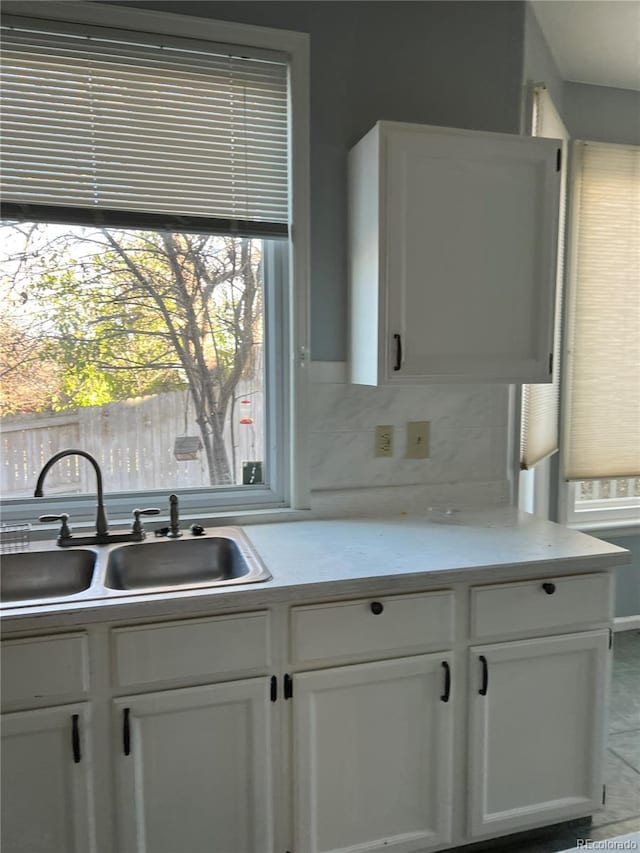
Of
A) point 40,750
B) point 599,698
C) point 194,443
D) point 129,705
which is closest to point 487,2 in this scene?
point 194,443

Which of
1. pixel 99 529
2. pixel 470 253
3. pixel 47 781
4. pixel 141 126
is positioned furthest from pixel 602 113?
pixel 47 781

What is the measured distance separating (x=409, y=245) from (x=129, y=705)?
1.49 metres

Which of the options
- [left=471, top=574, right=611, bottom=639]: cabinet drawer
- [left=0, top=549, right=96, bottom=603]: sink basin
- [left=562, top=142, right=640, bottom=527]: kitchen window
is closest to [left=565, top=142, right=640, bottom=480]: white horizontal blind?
[left=562, top=142, right=640, bottom=527]: kitchen window

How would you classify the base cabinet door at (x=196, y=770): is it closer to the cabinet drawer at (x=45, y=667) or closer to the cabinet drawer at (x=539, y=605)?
the cabinet drawer at (x=45, y=667)

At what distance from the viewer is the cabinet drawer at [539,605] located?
5.49 ft

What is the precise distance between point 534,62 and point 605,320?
A: 4.07 ft

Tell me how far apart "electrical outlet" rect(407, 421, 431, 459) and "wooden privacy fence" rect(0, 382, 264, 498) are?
56 centimetres

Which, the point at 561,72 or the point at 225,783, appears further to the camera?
the point at 561,72

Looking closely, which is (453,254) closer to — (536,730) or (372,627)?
(372,627)

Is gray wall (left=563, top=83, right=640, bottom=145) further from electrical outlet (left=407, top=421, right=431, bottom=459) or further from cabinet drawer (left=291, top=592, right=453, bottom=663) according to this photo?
cabinet drawer (left=291, top=592, right=453, bottom=663)

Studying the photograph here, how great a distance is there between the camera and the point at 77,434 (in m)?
2.02

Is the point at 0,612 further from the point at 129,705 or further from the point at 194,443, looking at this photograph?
the point at 194,443

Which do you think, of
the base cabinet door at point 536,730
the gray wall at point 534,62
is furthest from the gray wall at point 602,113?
the base cabinet door at point 536,730

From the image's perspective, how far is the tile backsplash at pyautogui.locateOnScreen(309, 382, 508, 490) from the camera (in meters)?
2.16
